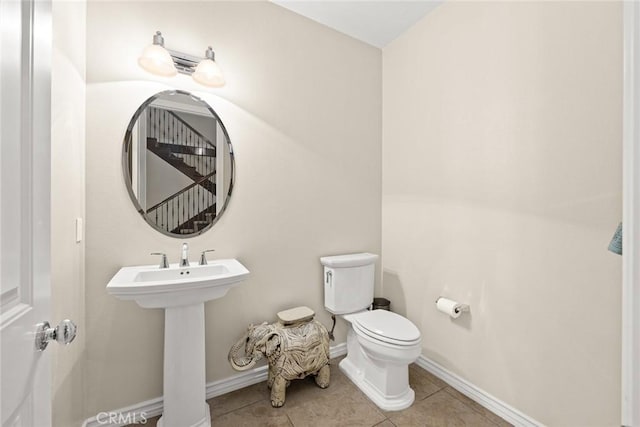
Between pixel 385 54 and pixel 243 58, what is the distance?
4.15ft

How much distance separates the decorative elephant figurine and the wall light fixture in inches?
60.5

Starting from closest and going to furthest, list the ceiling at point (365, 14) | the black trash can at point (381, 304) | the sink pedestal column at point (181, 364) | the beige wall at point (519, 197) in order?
1. the beige wall at point (519, 197)
2. the sink pedestal column at point (181, 364)
3. the ceiling at point (365, 14)
4. the black trash can at point (381, 304)

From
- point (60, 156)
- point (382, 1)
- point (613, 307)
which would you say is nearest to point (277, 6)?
point (382, 1)

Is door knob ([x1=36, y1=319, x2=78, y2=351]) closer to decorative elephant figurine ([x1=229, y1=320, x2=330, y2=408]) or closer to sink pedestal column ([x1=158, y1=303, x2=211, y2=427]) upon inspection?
sink pedestal column ([x1=158, y1=303, x2=211, y2=427])

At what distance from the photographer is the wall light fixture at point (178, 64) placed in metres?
1.49

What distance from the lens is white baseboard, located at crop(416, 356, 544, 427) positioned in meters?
1.54

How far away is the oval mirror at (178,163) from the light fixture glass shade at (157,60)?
0.14m

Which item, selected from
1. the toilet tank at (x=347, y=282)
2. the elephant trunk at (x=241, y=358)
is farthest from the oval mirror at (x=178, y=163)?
the toilet tank at (x=347, y=282)

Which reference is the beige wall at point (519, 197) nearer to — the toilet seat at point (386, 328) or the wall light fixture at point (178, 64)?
the toilet seat at point (386, 328)

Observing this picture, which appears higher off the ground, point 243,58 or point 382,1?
point 382,1

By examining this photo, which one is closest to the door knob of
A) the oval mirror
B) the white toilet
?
the oval mirror

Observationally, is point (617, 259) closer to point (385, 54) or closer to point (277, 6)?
point (385, 54)

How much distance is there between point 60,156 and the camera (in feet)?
3.83

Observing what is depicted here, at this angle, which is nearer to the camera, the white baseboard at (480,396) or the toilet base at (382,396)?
the white baseboard at (480,396)
